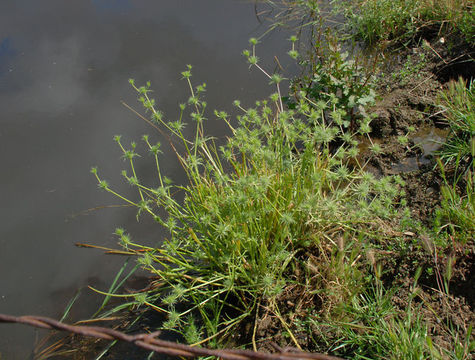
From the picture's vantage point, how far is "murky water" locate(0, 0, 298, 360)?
9.82ft

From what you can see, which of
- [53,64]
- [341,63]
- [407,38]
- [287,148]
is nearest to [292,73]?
[341,63]

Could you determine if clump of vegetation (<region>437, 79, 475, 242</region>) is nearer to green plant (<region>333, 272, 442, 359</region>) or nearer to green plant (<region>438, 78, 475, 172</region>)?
green plant (<region>438, 78, 475, 172</region>)

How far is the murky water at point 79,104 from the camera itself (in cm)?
299

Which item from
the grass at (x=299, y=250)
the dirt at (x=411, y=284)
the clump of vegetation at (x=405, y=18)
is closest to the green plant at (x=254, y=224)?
the grass at (x=299, y=250)

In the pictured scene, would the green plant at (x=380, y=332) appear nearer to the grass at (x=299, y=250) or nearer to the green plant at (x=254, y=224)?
the grass at (x=299, y=250)

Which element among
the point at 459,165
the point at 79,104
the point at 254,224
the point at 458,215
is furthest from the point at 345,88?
the point at 79,104

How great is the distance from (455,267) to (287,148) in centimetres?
115

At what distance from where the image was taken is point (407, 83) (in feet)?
A: 12.7

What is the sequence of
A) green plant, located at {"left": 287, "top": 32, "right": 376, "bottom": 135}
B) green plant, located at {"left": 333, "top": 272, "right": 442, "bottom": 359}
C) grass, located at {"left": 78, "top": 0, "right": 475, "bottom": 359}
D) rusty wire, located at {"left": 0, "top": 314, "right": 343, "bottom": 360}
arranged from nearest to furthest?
1. rusty wire, located at {"left": 0, "top": 314, "right": 343, "bottom": 360}
2. green plant, located at {"left": 333, "top": 272, "right": 442, "bottom": 359}
3. grass, located at {"left": 78, "top": 0, "right": 475, "bottom": 359}
4. green plant, located at {"left": 287, "top": 32, "right": 376, "bottom": 135}

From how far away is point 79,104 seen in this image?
414 cm

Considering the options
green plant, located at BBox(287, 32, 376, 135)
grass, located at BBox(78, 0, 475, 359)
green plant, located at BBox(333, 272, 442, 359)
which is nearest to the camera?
green plant, located at BBox(333, 272, 442, 359)

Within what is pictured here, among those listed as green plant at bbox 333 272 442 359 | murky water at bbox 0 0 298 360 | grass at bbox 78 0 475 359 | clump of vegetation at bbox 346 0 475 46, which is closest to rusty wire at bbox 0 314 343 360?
grass at bbox 78 0 475 359

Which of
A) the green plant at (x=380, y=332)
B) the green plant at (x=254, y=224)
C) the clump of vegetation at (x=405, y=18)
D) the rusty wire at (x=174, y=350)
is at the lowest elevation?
the green plant at (x=380, y=332)

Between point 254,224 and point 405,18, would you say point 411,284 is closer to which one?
point 254,224
